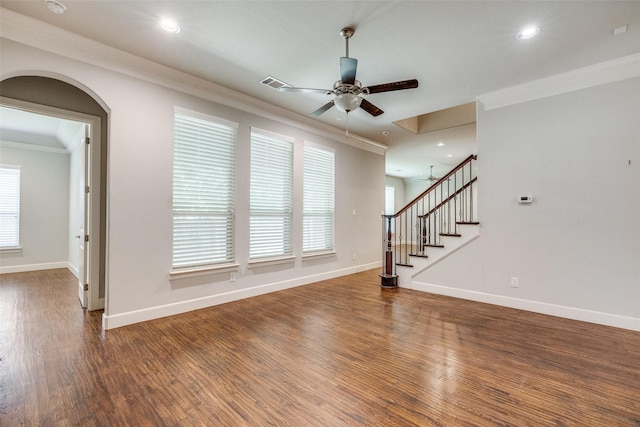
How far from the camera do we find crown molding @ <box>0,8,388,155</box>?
2596 millimetres

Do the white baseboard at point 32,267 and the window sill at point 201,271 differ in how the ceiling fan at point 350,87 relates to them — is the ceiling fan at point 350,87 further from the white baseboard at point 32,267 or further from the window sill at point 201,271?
the white baseboard at point 32,267

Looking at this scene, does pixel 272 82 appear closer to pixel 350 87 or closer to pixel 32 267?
pixel 350 87

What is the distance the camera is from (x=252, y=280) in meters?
4.44

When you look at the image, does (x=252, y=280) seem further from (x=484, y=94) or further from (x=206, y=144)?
(x=484, y=94)

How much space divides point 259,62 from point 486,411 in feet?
12.6

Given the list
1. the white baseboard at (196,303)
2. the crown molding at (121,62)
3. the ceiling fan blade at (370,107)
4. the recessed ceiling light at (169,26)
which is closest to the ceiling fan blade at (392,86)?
the ceiling fan blade at (370,107)

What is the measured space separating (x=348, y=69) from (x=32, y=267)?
26.4ft

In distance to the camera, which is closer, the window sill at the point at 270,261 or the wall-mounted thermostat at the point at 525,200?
the wall-mounted thermostat at the point at 525,200

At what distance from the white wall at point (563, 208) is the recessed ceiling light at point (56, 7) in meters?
5.02

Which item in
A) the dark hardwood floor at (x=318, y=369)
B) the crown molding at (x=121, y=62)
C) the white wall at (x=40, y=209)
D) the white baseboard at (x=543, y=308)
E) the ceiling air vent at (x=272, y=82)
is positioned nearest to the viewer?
the dark hardwood floor at (x=318, y=369)

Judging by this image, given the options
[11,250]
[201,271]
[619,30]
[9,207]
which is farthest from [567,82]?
[11,250]

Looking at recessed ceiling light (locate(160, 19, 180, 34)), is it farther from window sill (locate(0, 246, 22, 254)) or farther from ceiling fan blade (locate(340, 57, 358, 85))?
window sill (locate(0, 246, 22, 254))

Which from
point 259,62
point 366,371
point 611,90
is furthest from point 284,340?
point 611,90

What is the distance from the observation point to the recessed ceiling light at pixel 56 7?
2377 millimetres
